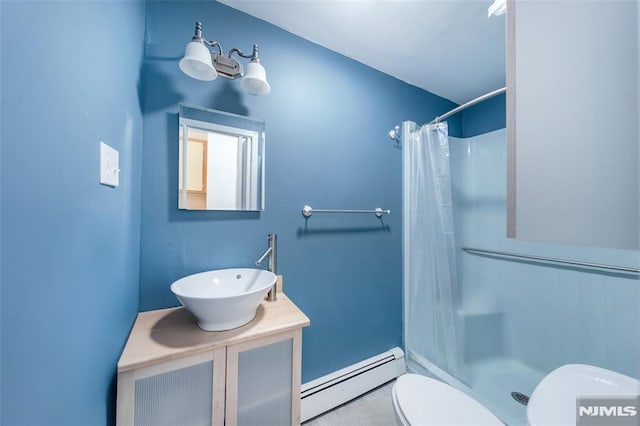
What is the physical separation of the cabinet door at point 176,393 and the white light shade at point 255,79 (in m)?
1.16

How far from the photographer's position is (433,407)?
888 millimetres

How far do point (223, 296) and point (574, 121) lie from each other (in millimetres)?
1017

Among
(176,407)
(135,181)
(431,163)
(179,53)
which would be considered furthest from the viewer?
(431,163)

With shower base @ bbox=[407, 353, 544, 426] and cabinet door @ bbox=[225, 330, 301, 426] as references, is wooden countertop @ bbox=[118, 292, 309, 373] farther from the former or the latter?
shower base @ bbox=[407, 353, 544, 426]

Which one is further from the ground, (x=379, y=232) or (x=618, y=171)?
(x=618, y=171)

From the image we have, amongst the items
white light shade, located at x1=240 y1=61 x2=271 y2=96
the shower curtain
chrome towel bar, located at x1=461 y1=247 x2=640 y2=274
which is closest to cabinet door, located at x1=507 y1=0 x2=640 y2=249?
white light shade, located at x1=240 y1=61 x2=271 y2=96

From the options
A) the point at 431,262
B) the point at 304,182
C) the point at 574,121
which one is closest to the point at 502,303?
the point at 431,262

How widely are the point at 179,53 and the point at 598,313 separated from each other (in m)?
2.74

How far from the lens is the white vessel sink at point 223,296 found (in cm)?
80

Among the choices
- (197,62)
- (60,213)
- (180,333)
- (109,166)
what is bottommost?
(180,333)

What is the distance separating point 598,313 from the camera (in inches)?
55.3

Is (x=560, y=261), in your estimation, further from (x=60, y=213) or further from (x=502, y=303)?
(x=60, y=213)

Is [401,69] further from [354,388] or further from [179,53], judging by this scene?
[354,388]

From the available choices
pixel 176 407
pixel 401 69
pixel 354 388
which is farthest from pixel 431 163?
pixel 176 407
